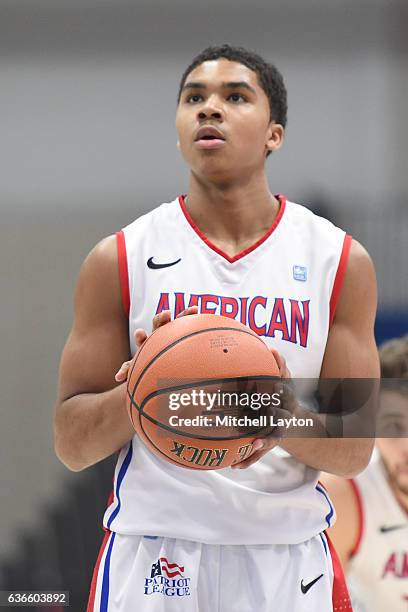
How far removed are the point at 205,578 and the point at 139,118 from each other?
11.3ft

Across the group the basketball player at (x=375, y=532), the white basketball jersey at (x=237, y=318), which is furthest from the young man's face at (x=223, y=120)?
the basketball player at (x=375, y=532)

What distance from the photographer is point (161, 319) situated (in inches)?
62.3

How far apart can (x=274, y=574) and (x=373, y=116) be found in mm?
3538

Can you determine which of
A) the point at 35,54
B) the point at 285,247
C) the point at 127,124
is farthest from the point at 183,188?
the point at 285,247

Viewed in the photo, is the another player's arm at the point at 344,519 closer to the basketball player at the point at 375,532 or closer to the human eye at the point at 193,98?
the basketball player at the point at 375,532

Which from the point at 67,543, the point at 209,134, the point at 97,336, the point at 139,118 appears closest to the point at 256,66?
the point at 209,134

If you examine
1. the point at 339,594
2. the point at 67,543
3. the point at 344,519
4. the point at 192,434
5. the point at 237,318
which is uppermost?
the point at 237,318

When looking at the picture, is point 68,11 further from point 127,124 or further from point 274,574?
point 274,574

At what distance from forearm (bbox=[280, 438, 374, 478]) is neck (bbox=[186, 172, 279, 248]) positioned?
42cm

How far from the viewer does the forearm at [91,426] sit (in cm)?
167

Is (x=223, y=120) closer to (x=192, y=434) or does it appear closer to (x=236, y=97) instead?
(x=236, y=97)

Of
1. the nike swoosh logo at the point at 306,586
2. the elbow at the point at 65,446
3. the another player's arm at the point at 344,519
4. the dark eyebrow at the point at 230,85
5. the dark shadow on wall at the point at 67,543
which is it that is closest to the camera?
the nike swoosh logo at the point at 306,586

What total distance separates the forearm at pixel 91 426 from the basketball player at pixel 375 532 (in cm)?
84

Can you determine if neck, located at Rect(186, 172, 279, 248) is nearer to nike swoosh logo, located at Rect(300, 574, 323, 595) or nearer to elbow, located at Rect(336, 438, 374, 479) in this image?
elbow, located at Rect(336, 438, 374, 479)
